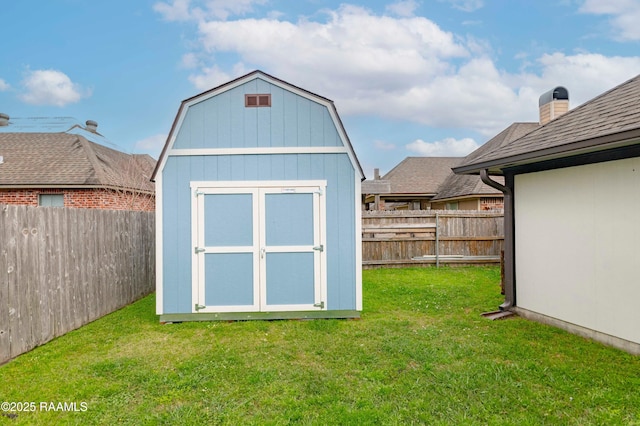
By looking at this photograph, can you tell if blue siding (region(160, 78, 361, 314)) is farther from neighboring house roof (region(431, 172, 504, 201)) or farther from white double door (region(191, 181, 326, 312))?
neighboring house roof (region(431, 172, 504, 201))

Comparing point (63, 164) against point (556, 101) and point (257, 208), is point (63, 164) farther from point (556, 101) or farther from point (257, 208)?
point (556, 101)

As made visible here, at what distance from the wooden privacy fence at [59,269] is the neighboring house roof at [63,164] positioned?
530cm

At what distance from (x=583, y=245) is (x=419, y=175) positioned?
15.5 m

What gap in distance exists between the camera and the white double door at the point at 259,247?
19.2ft

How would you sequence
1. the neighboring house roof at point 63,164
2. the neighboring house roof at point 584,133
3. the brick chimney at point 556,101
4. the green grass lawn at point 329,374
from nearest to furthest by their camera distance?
1. the green grass lawn at point 329,374
2. the neighboring house roof at point 584,133
3. the brick chimney at point 556,101
4. the neighboring house roof at point 63,164

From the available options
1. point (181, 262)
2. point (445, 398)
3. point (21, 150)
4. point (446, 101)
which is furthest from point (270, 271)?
point (446, 101)

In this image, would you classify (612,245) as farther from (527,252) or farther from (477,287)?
(477,287)

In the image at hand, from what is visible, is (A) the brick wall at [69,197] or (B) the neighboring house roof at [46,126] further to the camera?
(B) the neighboring house roof at [46,126]

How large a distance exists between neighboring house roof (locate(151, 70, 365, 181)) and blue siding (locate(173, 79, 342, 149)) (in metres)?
0.06

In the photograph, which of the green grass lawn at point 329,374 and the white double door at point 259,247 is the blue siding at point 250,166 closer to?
the white double door at point 259,247

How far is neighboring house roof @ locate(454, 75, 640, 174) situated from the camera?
4.14m

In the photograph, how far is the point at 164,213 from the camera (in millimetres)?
5820

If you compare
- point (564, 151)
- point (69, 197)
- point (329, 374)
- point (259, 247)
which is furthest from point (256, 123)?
point (69, 197)

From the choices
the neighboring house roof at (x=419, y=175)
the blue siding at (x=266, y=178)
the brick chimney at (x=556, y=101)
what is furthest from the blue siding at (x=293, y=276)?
the neighboring house roof at (x=419, y=175)
